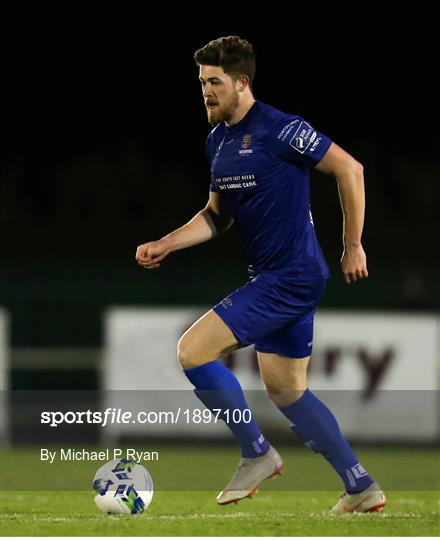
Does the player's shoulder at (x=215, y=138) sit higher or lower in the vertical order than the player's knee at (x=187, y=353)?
higher

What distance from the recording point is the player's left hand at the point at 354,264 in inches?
219

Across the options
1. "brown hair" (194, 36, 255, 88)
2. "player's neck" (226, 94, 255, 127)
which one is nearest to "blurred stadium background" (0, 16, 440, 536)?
"player's neck" (226, 94, 255, 127)

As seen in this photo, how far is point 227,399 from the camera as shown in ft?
19.0

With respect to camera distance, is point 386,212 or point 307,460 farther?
point 386,212

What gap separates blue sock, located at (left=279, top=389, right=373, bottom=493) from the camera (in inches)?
232

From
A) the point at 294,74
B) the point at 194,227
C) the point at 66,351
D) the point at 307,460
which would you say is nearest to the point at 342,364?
the point at 307,460

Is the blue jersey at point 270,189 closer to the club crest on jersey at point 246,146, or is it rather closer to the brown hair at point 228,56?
the club crest on jersey at point 246,146

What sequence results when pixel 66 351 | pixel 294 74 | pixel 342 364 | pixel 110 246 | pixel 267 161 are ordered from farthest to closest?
pixel 294 74
pixel 110 246
pixel 66 351
pixel 342 364
pixel 267 161

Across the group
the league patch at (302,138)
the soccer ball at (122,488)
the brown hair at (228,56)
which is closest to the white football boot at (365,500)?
the soccer ball at (122,488)

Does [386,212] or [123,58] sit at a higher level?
[123,58]

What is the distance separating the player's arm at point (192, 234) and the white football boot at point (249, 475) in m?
0.99

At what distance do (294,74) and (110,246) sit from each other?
144 inches

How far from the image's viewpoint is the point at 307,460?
1040 cm

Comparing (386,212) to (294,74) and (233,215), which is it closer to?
(294,74)
